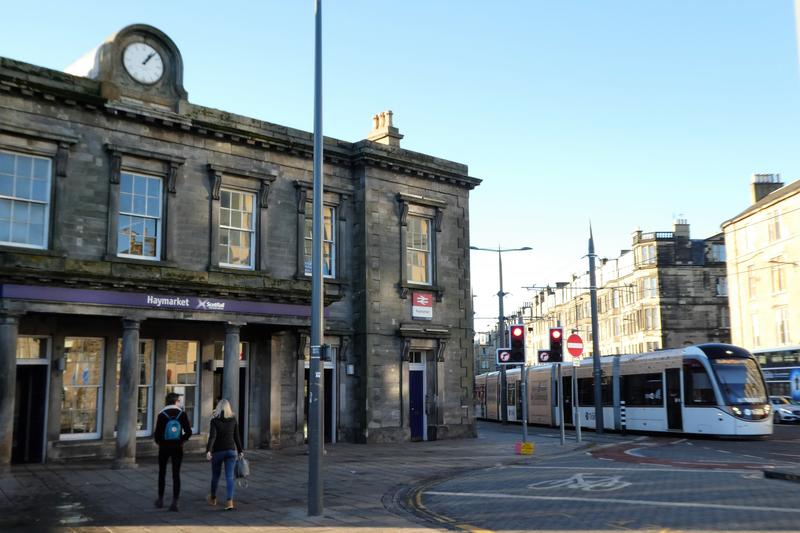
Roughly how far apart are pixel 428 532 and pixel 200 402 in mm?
12678

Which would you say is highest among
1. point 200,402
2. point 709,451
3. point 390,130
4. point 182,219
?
point 390,130

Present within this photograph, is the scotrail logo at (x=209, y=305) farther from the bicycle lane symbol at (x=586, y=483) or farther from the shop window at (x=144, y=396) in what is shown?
the bicycle lane symbol at (x=586, y=483)

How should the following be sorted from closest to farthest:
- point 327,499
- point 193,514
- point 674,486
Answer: point 193,514 < point 327,499 < point 674,486

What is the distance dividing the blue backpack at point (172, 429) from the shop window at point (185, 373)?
9576mm

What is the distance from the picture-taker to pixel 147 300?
17797 millimetres

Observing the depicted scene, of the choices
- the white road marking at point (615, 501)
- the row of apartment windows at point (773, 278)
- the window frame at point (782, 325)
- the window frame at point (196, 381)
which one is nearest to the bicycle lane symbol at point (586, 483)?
the white road marking at point (615, 501)

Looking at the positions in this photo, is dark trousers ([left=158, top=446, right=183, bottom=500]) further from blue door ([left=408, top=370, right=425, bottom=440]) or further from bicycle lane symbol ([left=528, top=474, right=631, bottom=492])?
blue door ([left=408, top=370, right=425, bottom=440])

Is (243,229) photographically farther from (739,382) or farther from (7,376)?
(739,382)

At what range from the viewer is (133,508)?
1159cm

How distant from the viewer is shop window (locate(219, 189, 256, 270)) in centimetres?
2148

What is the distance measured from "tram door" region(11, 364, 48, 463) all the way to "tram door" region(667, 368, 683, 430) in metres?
19.8

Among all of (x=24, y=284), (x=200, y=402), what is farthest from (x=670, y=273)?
(x=24, y=284)

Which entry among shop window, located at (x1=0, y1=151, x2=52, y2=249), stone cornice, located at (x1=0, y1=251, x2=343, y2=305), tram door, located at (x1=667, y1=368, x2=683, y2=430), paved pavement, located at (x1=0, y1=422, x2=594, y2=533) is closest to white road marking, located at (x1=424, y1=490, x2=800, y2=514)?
paved pavement, located at (x1=0, y1=422, x2=594, y2=533)

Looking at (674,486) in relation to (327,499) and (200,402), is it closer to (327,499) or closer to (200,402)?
(327,499)
